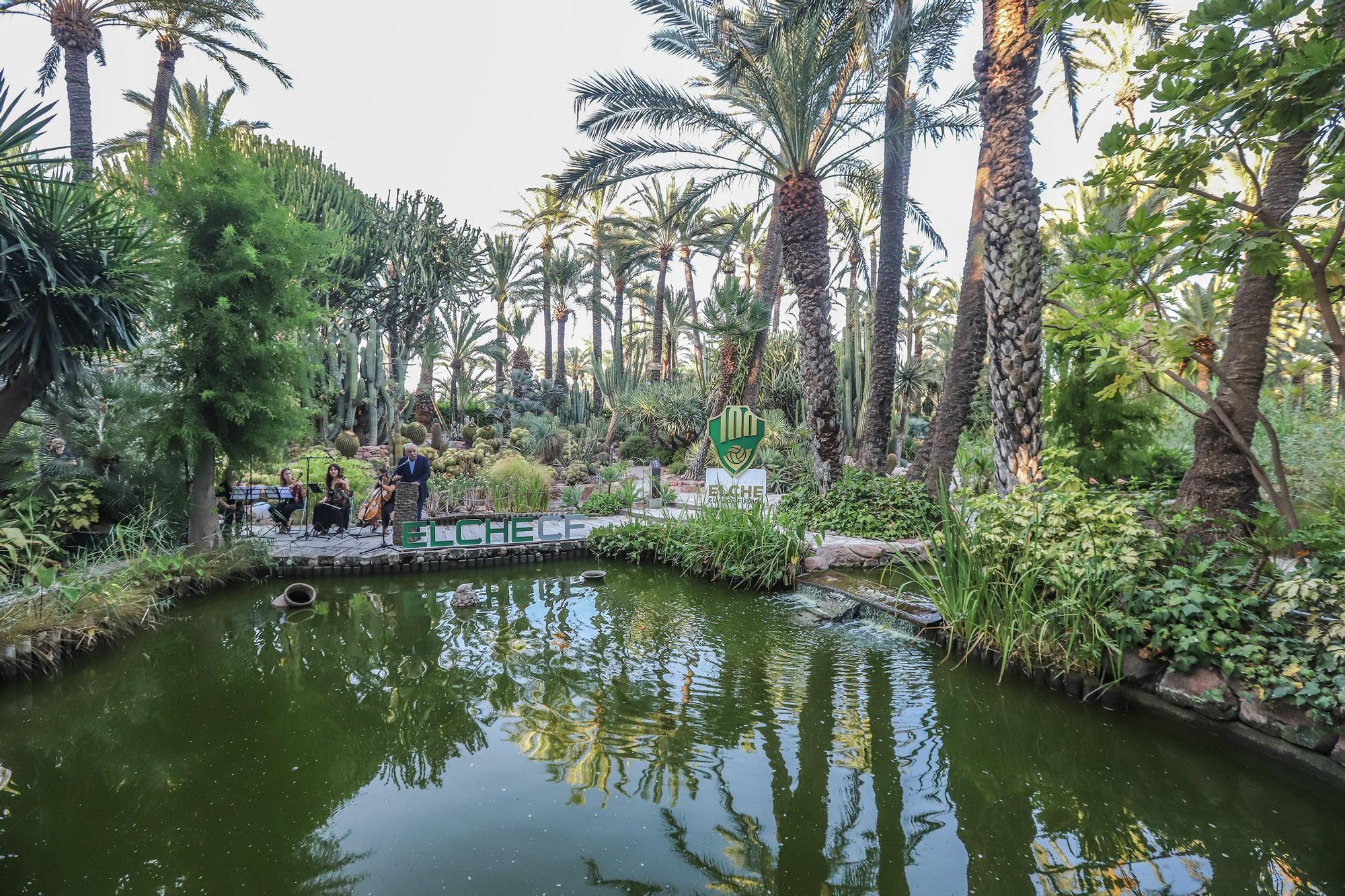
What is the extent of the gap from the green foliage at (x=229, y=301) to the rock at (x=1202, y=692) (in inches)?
347

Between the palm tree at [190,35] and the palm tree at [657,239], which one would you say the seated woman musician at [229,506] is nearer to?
the palm tree at [190,35]

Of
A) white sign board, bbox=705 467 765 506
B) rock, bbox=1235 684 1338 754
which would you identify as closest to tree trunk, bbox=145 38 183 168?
white sign board, bbox=705 467 765 506

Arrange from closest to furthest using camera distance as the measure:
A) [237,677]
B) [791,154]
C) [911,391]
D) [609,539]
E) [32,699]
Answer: [32,699] → [237,677] → [609,539] → [791,154] → [911,391]

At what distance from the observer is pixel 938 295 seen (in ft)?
123

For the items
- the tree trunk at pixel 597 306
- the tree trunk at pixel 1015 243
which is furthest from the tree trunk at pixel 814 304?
the tree trunk at pixel 597 306

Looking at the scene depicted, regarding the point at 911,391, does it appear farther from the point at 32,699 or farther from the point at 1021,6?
the point at 32,699

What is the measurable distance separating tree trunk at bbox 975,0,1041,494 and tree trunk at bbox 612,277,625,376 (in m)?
19.0

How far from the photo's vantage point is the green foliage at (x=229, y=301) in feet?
23.2

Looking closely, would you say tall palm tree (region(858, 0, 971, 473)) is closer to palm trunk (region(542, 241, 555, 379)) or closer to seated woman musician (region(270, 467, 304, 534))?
seated woman musician (region(270, 467, 304, 534))

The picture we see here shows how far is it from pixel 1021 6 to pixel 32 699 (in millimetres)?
10450

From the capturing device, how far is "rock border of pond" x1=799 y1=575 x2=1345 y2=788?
11.1 feet

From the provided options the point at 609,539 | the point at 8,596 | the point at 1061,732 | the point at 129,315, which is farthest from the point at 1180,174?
the point at 129,315

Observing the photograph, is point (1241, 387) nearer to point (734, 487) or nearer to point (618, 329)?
point (734, 487)

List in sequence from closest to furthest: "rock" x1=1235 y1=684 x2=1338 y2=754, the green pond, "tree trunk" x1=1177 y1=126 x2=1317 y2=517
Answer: the green pond, "rock" x1=1235 y1=684 x2=1338 y2=754, "tree trunk" x1=1177 y1=126 x2=1317 y2=517
